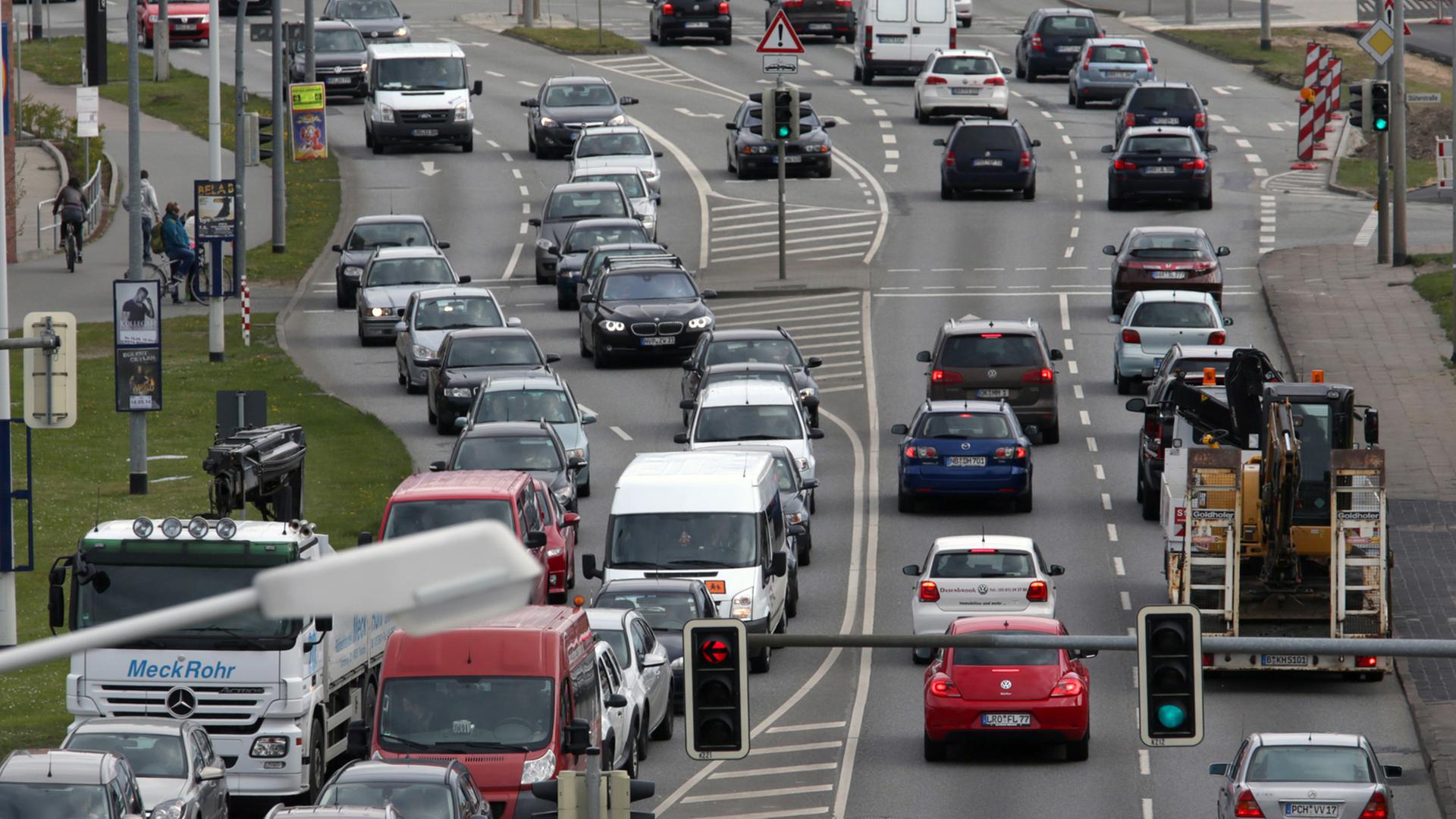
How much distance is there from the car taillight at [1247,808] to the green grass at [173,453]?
11833 mm

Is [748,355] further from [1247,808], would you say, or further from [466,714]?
[1247,808]

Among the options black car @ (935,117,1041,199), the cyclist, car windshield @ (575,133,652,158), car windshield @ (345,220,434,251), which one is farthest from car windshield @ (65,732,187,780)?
car windshield @ (575,133,652,158)

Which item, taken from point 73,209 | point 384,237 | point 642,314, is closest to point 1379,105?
point 642,314

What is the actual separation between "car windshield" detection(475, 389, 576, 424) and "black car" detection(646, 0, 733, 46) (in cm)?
4157

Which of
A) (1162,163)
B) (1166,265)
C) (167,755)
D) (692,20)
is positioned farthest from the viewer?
(692,20)

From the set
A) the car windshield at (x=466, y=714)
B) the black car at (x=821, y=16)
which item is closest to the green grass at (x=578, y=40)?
the black car at (x=821, y=16)

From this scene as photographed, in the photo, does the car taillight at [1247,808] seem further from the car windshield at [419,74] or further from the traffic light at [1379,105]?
the car windshield at [419,74]

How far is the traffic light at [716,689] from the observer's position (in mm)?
16547

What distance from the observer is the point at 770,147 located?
2333 inches

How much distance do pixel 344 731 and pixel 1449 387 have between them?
23.5 m

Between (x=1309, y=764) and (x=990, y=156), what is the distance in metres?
35.2

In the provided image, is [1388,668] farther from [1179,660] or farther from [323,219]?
[323,219]

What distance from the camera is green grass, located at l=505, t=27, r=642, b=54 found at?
7612 centimetres

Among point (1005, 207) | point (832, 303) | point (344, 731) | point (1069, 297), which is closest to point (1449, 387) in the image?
point (1069, 297)
